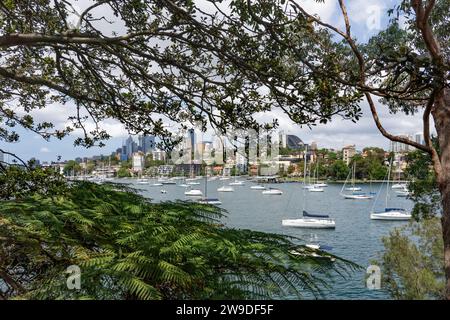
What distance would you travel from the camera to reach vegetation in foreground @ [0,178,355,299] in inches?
95.7

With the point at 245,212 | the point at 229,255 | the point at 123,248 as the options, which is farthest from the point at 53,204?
the point at 245,212

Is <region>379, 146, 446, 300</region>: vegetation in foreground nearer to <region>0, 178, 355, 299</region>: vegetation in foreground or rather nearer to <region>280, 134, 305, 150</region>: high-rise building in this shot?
<region>280, 134, 305, 150</region>: high-rise building

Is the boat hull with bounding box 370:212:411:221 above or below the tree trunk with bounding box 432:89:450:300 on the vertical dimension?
below

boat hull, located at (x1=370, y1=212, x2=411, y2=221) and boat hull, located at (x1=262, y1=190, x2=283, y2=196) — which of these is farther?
boat hull, located at (x1=262, y1=190, x2=283, y2=196)

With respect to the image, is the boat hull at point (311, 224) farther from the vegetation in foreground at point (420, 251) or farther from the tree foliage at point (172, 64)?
the tree foliage at point (172, 64)

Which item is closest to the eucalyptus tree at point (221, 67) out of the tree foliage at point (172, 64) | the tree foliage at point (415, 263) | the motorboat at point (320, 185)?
the tree foliage at point (172, 64)

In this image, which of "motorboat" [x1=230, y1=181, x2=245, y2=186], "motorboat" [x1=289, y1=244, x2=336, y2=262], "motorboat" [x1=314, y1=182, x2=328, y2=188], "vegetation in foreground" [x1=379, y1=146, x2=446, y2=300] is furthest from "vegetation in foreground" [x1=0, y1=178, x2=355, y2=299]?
"motorboat" [x1=230, y1=181, x2=245, y2=186]

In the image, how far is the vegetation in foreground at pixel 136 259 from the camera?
2.43m

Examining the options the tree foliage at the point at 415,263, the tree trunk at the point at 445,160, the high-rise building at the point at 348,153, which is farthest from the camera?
the high-rise building at the point at 348,153

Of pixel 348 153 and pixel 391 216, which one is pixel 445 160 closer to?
pixel 391 216

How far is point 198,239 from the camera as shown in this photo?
310 centimetres

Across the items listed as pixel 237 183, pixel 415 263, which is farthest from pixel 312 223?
pixel 237 183

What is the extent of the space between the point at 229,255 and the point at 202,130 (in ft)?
7.34
